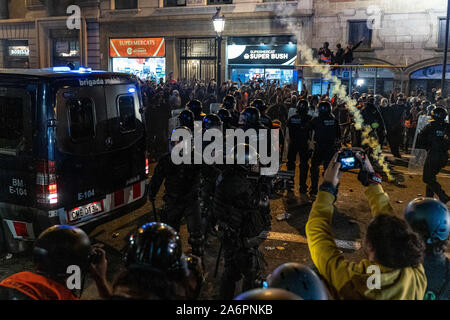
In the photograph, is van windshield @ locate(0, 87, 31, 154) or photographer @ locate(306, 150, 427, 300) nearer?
photographer @ locate(306, 150, 427, 300)

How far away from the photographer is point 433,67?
18.9 meters

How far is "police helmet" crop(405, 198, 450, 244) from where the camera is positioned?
2.68m

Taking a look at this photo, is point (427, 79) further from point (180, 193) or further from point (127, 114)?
point (180, 193)

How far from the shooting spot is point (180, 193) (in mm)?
4945

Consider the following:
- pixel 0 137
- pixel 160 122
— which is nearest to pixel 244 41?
pixel 160 122

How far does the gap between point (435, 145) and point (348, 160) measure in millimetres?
5474

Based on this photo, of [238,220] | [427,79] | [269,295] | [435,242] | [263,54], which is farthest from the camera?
[263,54]

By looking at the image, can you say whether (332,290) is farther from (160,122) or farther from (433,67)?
(433,67)

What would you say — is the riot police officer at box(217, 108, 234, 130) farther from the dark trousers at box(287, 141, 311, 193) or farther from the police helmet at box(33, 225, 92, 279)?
the police helmet at box(33, 225, 92, 279)

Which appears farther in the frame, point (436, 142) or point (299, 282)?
point (436, 142)

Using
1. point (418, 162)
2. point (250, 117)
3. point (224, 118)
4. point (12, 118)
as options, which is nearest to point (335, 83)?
point (418, 162)

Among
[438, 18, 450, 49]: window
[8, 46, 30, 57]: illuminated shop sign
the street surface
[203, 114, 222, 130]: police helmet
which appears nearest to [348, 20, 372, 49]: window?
[438, 18, 450, 49]: window

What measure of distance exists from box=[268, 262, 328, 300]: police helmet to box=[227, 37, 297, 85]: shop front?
19.0 metres

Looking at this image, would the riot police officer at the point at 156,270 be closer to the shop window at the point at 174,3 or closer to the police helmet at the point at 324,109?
Result: the police helmet at the point at 324,109
